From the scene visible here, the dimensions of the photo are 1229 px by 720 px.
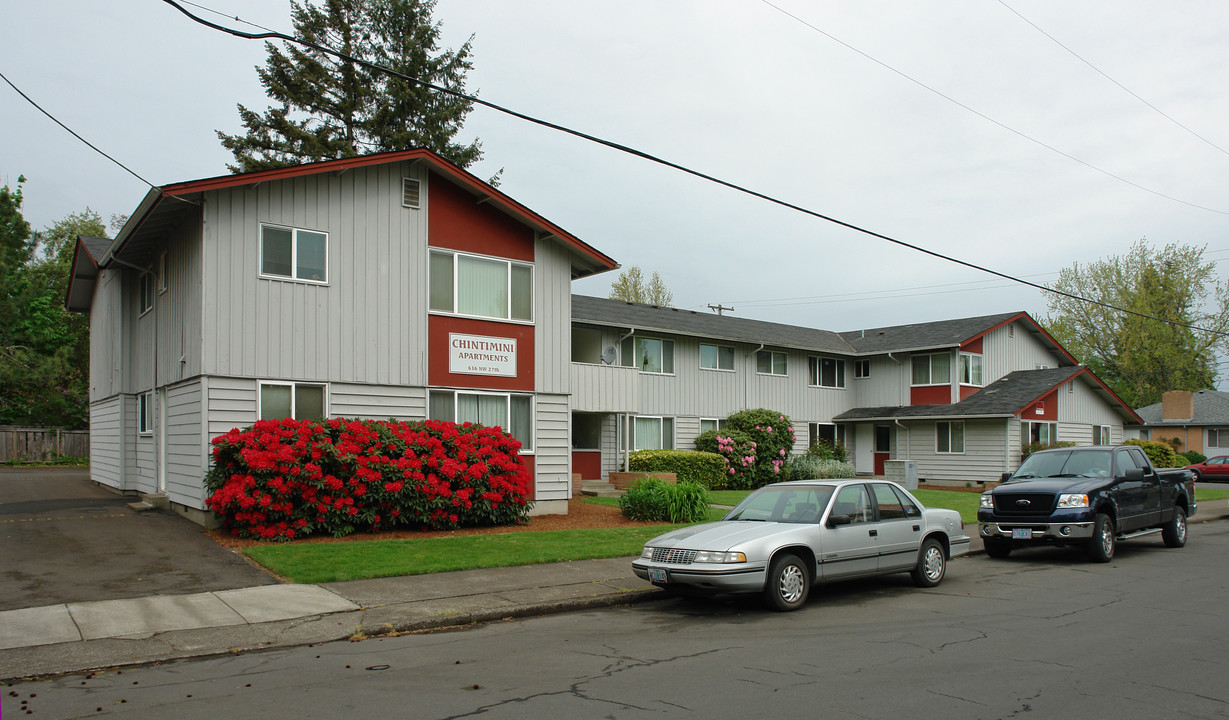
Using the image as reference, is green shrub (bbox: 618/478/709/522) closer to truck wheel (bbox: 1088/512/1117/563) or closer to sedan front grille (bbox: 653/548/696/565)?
truck wheel (bbox: 1088/512/1117/563)

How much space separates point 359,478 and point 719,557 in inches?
297

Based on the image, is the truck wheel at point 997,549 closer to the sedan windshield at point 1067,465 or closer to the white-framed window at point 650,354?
the sedan windshield at point 1067,465

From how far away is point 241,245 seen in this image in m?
15.5

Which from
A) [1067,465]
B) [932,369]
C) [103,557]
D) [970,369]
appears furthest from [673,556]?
[970,369]

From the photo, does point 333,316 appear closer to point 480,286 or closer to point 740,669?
point 480,286

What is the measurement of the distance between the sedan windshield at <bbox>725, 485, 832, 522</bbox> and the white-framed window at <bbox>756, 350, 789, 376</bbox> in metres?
23.1

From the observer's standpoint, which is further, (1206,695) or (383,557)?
(383,557)

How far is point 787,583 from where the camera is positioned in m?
9.51

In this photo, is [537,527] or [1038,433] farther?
[1038,433]

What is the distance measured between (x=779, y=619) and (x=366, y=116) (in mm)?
32061

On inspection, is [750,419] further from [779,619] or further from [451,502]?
[779,619]

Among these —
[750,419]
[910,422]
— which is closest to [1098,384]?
[910,422]

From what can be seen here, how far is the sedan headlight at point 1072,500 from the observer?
1362 centimetres

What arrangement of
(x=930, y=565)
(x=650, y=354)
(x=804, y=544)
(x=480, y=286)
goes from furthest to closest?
(x=650, y=354) → (x=480, y=286) → (x=930, y=565) → (x=804, y=544)
